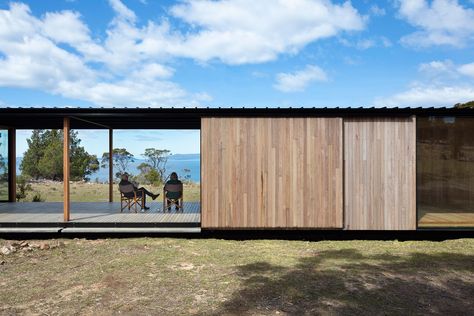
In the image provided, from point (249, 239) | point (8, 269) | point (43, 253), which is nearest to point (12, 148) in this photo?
point (43, 253)

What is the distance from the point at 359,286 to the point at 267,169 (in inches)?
111

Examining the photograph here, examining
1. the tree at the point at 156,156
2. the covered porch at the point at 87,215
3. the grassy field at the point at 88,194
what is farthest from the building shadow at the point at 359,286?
the tree at the point at 156,156

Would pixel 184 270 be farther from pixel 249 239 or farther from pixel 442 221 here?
pixel 442 221

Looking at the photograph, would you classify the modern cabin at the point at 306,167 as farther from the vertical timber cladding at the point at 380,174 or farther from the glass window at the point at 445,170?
the glass window at the point at 445,170

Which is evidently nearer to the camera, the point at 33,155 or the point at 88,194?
the point at 88,194

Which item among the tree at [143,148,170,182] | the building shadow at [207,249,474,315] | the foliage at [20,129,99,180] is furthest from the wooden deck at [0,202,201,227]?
the tree at [143,148,170,182]

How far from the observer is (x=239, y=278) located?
14.9 ft

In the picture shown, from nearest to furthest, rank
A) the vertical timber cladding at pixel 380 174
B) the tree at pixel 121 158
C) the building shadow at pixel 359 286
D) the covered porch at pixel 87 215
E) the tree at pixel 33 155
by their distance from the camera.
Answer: the building shadow at pixel 359 286
the vertical timber cladding at pixel 380 174
the covered porch at pixel 87 215
the tree at pixel 33 155
the tree at pixel 121 158

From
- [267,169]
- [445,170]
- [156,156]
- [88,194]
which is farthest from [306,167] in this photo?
[156,156]

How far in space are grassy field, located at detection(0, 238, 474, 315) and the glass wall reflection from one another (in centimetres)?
431

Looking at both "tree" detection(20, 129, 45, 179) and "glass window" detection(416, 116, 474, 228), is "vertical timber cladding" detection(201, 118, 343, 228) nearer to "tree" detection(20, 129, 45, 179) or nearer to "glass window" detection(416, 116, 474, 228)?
"glass window" detection(416, 116, 474, 228)

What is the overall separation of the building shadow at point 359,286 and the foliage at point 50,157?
23854 mm

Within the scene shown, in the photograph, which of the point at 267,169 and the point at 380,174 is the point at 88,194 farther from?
the point at 380,174

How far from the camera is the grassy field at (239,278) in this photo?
143 inches
